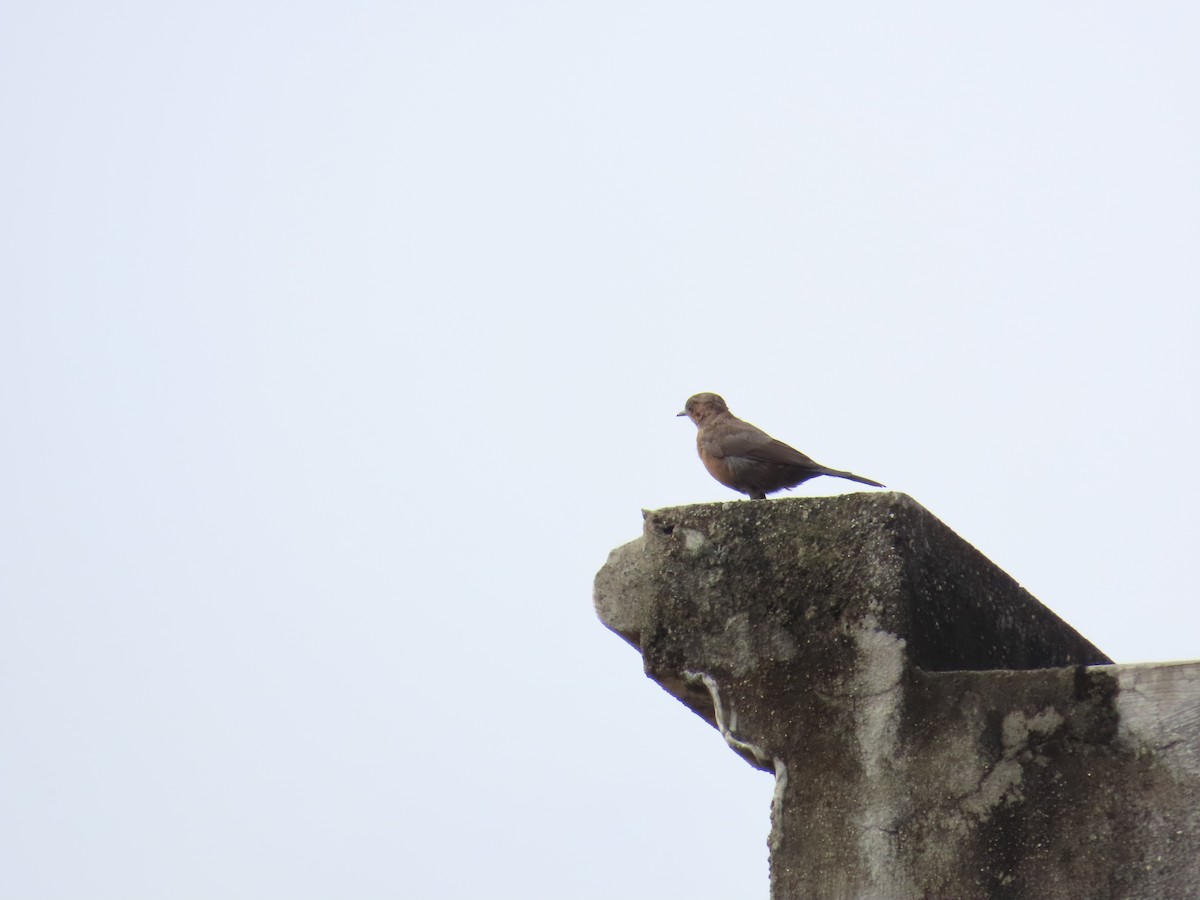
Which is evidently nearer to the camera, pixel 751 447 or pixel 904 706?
pixel 904 706

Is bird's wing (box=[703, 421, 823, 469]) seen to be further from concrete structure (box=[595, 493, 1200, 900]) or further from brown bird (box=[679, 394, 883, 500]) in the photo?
concrete structure (box=[595, 493, 1200, 900])

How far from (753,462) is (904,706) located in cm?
470

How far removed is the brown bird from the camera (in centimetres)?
764

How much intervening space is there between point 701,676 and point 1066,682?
2.66 feet

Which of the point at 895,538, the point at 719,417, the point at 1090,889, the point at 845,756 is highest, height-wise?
the point at 719,417

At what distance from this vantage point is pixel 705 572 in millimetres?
3312

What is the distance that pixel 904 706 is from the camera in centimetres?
298

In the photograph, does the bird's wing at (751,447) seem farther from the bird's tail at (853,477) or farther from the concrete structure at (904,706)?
the concrete structure at (904,706)

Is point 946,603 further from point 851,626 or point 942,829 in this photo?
point 942,829

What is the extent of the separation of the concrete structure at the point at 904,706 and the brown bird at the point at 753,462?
4.10m

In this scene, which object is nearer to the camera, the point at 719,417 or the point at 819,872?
the point at 819,872

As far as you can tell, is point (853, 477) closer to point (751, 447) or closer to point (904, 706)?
point (751, 447)

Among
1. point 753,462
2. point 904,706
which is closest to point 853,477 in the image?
point 753,462

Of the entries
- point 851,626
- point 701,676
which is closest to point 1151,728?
point 851,626
